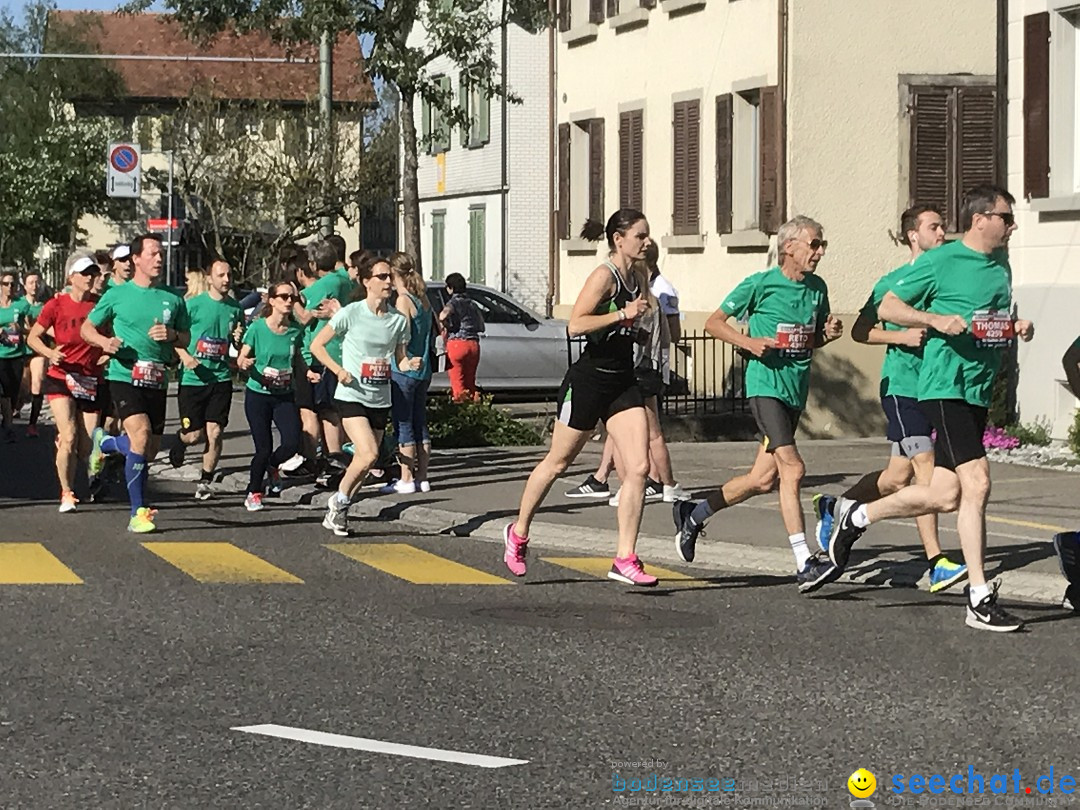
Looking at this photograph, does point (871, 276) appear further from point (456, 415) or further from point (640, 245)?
point (640, 245)

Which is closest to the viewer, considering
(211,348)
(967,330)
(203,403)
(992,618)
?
(992,618)

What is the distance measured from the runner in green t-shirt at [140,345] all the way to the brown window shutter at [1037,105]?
28.3 feet

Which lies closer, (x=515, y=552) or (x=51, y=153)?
(x=515, y=552)

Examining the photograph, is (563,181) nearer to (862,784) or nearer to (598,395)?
(598,395)

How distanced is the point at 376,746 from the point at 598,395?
4.45 metres

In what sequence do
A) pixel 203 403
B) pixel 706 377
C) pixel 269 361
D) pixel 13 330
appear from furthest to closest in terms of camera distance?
pixel 706 377 < pixel 13 330 < pixel 203 403 < pixel 269 361

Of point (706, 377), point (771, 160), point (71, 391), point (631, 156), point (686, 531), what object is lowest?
point (686, 531)

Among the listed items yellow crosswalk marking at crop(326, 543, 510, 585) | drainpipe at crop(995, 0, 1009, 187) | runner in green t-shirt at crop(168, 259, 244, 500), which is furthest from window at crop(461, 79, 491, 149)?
yellow crosswalk marking at crop(326, 543, 510, 585)

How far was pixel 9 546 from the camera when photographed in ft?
44.3

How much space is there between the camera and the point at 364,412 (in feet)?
48.2

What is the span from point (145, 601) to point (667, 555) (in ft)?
11.8

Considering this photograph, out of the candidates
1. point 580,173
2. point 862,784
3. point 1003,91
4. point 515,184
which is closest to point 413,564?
→ point 862,784

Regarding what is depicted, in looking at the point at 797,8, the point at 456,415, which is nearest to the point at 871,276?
the point at 797,8

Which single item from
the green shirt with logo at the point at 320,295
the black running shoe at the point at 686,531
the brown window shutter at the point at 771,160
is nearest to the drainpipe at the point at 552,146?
the brown window shutter at the point at 771,160
